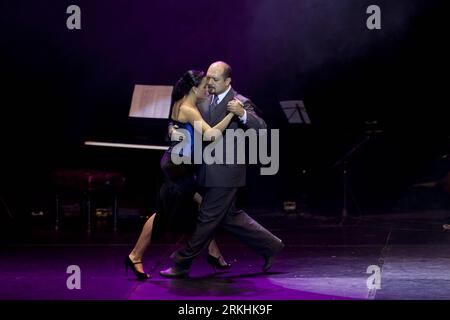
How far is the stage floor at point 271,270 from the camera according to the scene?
629 centimetres

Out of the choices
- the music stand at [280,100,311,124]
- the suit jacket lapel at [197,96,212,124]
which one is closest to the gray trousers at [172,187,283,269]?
the suit jacket lapel at [197,96,212,124]

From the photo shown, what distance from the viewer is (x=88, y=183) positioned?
33.5 ft

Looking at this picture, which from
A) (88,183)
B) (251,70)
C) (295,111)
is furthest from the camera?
(251,70)

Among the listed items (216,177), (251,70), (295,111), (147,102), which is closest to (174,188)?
(216,177)

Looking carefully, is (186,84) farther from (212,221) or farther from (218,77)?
(212,221)

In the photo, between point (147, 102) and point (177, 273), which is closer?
point (177, 273)

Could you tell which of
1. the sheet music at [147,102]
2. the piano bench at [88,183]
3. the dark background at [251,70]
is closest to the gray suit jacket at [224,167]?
the piano bench at [88,183]

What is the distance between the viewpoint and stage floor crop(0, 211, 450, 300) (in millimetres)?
6293

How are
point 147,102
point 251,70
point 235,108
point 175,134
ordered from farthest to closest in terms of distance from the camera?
point 251,70, point 147,102, point 175,134, point 235,108

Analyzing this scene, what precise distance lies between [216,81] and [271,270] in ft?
5.92

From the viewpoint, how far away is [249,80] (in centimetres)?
1241

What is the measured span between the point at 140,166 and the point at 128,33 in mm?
2240

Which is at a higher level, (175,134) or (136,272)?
(175,134)
